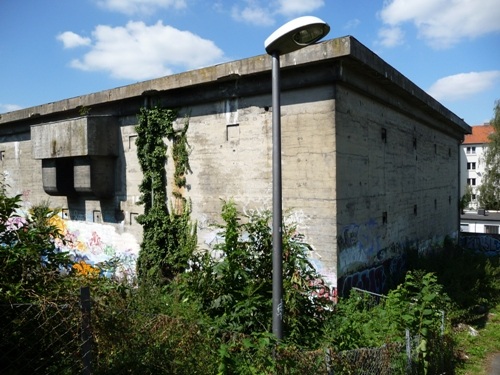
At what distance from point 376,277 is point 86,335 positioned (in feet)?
22.2

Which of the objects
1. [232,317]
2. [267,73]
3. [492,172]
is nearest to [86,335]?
[232,317]

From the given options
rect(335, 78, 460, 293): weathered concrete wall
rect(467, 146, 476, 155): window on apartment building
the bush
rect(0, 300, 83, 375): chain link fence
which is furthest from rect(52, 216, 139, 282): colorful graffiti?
rect(467, 146, 476, 155): window on apartment building

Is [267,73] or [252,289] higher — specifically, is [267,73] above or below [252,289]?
above

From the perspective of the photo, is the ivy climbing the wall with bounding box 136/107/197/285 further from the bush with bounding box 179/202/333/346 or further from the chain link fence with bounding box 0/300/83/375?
the chain link fence with bounding box 0/300/83/375

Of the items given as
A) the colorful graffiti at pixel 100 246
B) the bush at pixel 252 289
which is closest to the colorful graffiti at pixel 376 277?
the bush at pixel 252 289

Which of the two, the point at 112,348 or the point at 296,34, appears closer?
the point at 112,348

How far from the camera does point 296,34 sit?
12.7ft

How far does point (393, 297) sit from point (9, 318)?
4.73 metres

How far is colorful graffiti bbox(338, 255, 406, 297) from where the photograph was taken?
7176mm

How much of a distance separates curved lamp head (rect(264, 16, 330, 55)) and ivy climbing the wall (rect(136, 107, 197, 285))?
195 inches

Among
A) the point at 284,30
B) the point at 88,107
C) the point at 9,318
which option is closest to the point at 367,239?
the point at 284,30

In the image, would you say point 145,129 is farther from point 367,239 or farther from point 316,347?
point 316,347

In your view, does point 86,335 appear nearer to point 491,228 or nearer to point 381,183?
point 381,183

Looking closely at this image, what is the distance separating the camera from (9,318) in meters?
2.88
